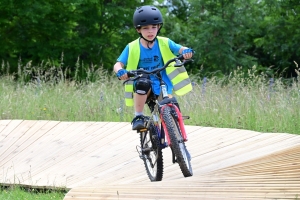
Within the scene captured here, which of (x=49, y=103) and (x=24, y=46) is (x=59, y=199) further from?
(x=24, y=46)

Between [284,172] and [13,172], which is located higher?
[284,172]

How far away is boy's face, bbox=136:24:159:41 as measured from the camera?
212 inches

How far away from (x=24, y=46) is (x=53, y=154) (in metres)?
12.8

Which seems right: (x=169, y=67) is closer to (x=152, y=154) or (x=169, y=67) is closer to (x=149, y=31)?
(x=149, y=31)

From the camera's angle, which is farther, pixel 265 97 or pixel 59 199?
pixel 265 97

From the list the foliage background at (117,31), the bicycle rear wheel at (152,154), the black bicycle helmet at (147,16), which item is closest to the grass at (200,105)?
the bicycle rear wheel at (152,154)

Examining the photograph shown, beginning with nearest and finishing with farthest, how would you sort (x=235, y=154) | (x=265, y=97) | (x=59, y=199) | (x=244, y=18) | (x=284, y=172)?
(x=284, y=172)
(x=59, y=199)
(x=235, y=154)
(x=265, y=97)
(x=244, y=18)

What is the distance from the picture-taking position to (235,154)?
612 centimetres

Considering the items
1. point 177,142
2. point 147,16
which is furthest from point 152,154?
point 147,16

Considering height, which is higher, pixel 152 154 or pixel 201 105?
pixel 152 154

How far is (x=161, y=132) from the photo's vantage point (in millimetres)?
5477

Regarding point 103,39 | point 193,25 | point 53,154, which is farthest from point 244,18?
point 53,154

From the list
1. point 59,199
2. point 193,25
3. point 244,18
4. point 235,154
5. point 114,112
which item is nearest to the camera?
point 59,199

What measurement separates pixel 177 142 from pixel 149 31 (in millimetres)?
993
